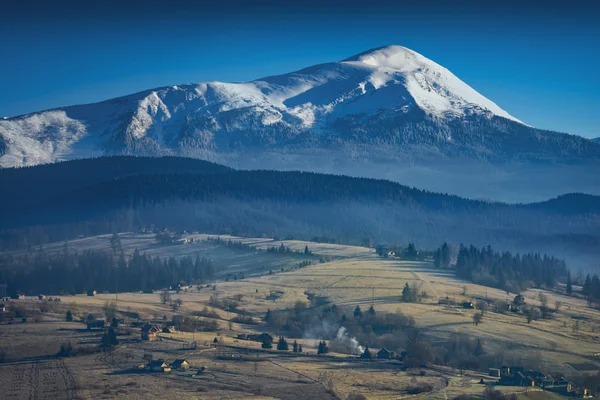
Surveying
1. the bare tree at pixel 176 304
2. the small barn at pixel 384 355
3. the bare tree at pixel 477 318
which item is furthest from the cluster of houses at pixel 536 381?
the bare tree at pixel 176 304

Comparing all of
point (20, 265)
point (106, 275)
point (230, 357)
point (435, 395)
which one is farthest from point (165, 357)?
point (20, 265)

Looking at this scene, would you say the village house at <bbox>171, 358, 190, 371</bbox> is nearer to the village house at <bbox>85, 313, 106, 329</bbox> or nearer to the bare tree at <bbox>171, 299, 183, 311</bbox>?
the village house at <bbox>85, 313, 106, 329</bbox>

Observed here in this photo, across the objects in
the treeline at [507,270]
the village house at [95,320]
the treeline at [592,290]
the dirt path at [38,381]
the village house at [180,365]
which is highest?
the treeline at [507,270]

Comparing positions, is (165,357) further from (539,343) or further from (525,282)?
(525,282)

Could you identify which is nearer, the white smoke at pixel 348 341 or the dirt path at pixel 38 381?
the dirt path at pixel 38 381

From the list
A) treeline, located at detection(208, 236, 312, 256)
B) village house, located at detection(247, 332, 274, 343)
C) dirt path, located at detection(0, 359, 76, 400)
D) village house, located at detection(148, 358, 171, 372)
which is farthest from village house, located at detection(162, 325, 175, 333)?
treeline, located at detection(208, 236, 312, 256)

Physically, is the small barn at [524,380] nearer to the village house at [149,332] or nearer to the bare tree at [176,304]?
the village house at [149,332]
